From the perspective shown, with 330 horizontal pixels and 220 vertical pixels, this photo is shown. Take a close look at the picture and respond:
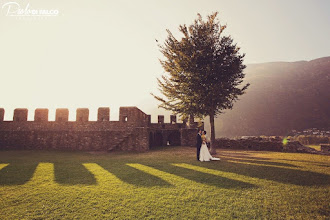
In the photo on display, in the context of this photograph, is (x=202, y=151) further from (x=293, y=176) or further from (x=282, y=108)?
(x=282, y=108)

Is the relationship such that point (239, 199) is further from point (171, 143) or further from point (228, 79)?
point (171, 143)

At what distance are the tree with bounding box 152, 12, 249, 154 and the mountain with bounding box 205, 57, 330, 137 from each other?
153 feet

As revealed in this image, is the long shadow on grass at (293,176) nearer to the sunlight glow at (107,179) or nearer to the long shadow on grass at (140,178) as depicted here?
the long shadow on grass at (140,178)

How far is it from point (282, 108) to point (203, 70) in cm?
6034

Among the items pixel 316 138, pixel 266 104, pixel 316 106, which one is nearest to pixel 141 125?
pixel 316 138

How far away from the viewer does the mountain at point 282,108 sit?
52.9m

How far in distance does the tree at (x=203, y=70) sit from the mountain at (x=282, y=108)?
46764mm

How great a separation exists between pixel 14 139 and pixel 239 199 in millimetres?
22154

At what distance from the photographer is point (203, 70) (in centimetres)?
1295

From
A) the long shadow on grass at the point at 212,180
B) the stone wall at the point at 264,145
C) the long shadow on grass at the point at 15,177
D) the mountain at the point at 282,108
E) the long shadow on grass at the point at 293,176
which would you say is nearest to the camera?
the long shadow on grass at the point at 212,180

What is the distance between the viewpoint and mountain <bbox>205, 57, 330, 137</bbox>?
173 ft

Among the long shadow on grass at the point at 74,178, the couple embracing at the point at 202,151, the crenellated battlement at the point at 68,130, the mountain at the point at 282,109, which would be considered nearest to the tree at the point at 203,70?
the couple embracing at the point at 202,151

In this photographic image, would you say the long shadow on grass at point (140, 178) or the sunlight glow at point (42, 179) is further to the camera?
the sunlight glow at point (42, 179)

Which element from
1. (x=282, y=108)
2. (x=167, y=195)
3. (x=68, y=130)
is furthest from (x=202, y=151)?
(x=282, y=108)
